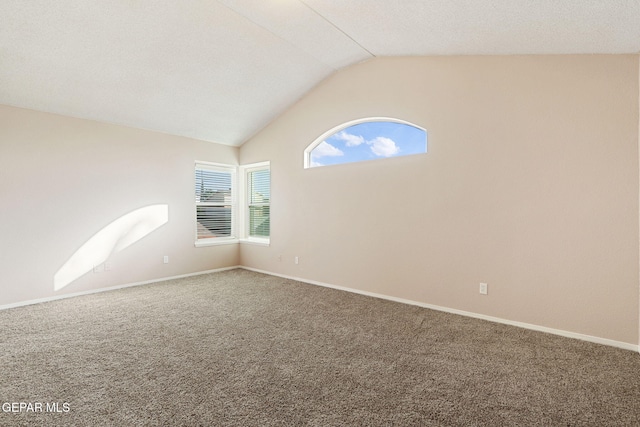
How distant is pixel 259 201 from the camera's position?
5738 millimetres

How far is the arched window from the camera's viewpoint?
3.79 m

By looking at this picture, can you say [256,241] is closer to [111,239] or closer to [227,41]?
[111,239]

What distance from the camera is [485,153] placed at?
3158 mm

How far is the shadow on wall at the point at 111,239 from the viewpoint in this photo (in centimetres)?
397

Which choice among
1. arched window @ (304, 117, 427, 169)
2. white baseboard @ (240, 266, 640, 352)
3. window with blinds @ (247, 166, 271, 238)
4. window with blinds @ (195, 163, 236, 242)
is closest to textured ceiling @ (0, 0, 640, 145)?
arched window @ (304, 117, 427, 169)

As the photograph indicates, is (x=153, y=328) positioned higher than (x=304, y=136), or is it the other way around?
(x=304, y=136)

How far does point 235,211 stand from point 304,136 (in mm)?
2084

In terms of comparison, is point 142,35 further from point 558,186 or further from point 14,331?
point 558,186

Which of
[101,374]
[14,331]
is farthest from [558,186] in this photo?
[14,331]

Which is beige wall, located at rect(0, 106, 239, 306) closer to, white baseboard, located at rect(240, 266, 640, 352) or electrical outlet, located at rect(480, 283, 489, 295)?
white baseboard, located at rect(240, 266, 640, 352)

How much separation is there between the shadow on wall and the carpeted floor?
1.92ft

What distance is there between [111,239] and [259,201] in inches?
91.9

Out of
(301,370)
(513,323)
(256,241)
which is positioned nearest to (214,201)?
(256,241)

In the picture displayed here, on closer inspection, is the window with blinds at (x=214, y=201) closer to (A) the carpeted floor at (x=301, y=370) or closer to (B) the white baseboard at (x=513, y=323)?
(A) the carpeted floor at (x=301, y=370)
